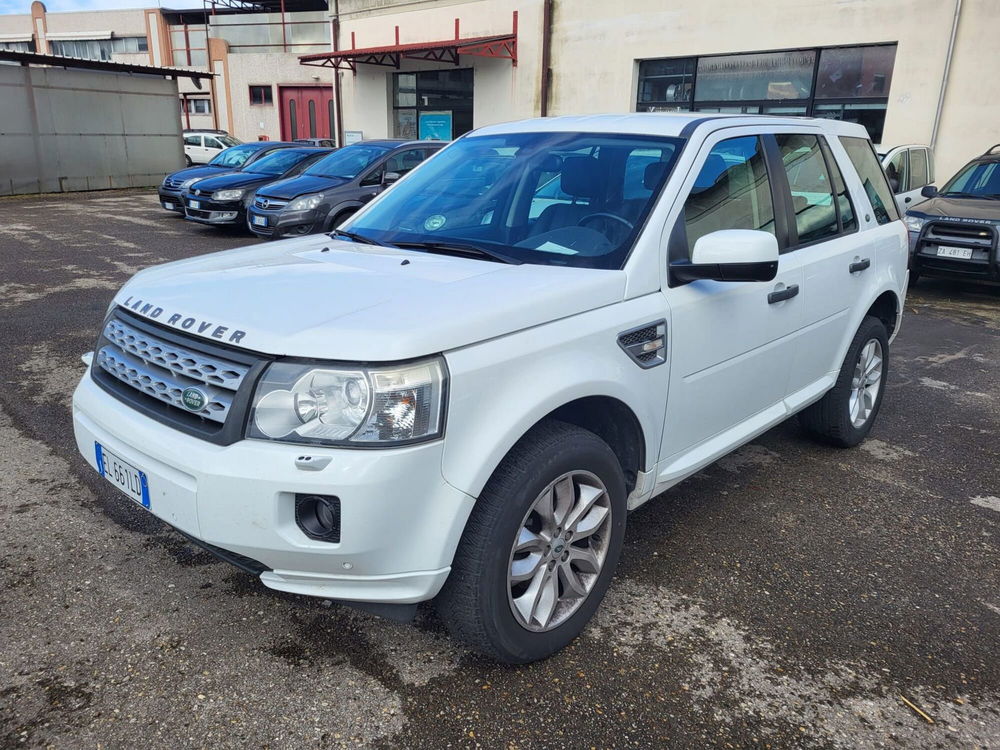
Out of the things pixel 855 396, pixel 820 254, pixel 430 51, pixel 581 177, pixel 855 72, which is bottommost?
pixel 855 396

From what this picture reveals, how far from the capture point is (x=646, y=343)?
2.73 metres

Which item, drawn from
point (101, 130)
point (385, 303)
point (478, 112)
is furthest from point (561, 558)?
point (101, 130)

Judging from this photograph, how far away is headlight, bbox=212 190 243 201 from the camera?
12.6 m

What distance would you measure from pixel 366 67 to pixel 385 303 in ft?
74.5

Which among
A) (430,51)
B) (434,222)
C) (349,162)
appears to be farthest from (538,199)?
(430,51)

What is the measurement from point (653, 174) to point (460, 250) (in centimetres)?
83

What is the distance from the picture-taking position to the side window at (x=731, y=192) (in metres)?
3.09

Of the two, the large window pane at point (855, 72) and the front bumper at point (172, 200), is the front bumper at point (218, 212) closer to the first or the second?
the front bumper at point (172, 200)

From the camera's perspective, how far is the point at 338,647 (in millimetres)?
2668

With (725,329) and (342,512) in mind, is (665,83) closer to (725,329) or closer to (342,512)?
(725,329)

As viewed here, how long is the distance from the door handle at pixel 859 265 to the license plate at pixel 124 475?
3.44 meters

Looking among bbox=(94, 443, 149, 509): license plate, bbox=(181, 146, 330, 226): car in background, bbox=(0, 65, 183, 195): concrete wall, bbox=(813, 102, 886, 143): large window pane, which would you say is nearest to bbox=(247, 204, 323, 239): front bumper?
bbox=(181, 146, 330, 226): car in background

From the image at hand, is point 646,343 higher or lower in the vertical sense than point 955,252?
higher

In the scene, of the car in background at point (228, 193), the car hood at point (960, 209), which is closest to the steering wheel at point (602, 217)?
the car hood at point (960, 209)
